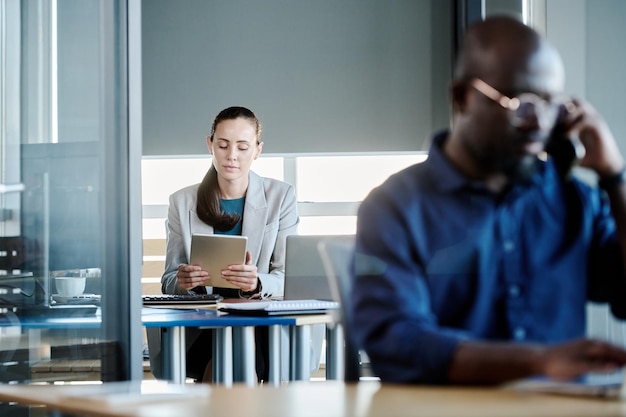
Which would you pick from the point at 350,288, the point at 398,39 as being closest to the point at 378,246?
the point at 350,288

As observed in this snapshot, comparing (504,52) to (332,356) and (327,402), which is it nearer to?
(327,402)

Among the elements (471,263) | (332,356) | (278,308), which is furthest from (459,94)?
(332,356)

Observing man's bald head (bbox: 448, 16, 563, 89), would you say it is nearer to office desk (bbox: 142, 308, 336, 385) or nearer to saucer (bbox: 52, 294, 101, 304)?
saucer (bbox: 52, 294, 101, 304)

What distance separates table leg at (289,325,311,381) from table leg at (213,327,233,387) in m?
0.21

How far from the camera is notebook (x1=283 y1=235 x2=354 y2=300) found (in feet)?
9.79

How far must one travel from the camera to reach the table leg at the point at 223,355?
2869mm

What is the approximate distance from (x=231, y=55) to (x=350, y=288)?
422 cm

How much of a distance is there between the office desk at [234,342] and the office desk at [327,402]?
5.36 ft

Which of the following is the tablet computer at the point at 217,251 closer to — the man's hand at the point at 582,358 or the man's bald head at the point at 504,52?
the man's bald head at the point at 504,52

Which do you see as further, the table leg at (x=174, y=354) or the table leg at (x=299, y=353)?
the table leg at (x=299, y=353)

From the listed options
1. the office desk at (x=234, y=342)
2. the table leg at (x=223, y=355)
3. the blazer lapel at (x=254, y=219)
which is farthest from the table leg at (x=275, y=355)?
the blazer lapel at (x=254, y=219)

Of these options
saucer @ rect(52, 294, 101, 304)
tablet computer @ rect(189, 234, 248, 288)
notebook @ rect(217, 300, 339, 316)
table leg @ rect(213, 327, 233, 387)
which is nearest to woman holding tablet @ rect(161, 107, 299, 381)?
tablet computer @ rect(189, 234, 248, 288)

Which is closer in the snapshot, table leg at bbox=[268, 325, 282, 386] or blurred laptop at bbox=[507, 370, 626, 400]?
blurred laptop at bbox=[507, 370, 626, 400]

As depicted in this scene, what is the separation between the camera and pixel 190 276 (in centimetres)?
312
